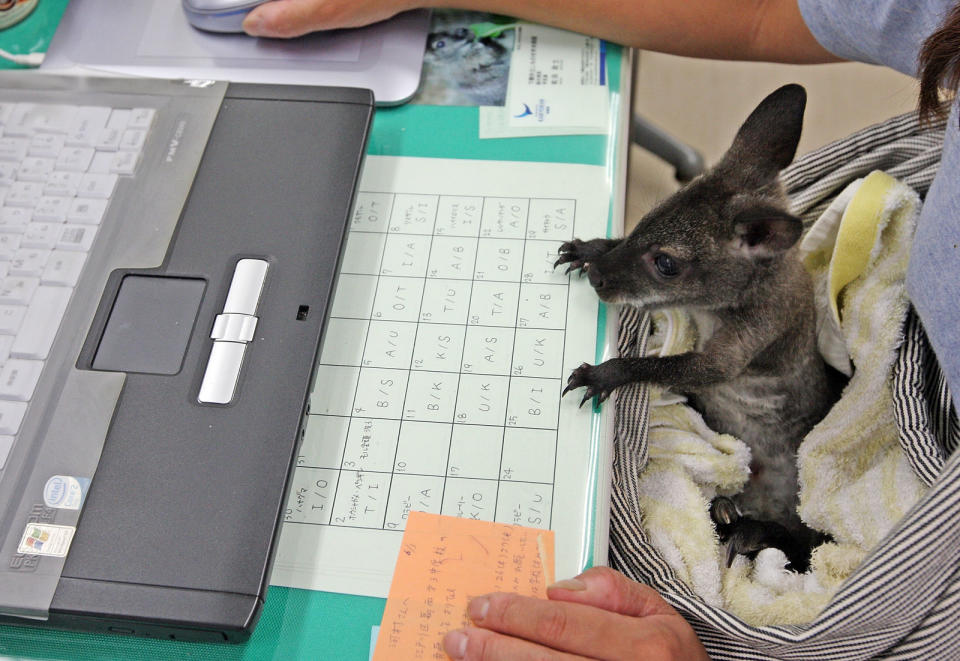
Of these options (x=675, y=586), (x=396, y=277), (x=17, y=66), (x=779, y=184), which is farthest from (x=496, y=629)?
(x=17, y=66)

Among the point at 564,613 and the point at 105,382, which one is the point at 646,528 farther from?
the point at 105,382

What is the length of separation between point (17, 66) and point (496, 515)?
96cm

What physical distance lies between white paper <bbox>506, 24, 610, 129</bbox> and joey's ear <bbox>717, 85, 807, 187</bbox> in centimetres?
18

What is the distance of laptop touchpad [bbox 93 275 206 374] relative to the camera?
812 mm

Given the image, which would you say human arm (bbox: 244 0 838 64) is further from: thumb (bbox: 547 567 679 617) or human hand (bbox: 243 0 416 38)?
thumb (bbox: 547 567 679 617)

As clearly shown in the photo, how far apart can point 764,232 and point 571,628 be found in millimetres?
528

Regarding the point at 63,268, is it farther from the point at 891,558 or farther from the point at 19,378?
the point at 891,558

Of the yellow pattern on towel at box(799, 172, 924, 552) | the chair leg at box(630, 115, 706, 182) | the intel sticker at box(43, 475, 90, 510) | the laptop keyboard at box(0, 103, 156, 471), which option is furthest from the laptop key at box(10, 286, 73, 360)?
the chair leg at box(630, 115, 706, 182)

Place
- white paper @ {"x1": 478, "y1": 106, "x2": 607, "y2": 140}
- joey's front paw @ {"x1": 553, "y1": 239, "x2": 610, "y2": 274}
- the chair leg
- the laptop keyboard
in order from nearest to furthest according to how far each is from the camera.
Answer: the laptop keyboard, joey's front paw @ {"x1": 553, "y1": 239, "x2": 610, "y2": 274}, white paper @ {"x1": 478, "y1": 106, "x2": 607, "y2": 140}, the chair leg

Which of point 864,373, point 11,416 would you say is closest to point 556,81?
point 864,373

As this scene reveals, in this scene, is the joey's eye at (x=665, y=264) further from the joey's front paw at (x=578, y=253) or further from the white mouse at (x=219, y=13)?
the white mouse at (x=219, y=13)

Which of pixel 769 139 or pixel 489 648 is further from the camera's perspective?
pixel 769 139

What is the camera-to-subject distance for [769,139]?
3.29 ft

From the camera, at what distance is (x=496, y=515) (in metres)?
0.78
